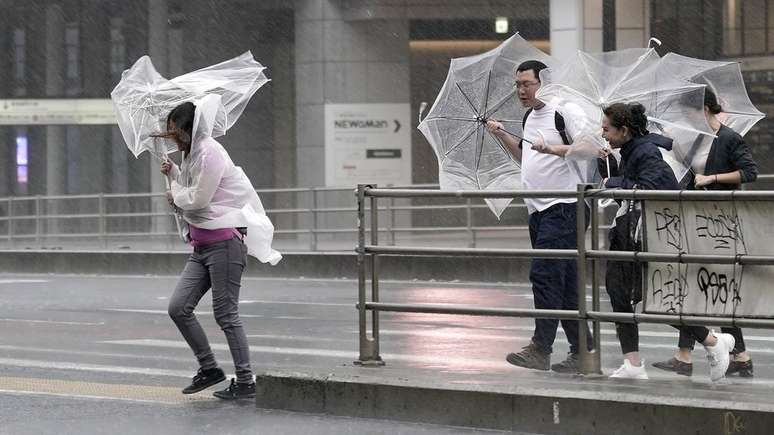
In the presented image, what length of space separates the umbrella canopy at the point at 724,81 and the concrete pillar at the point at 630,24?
15757mm

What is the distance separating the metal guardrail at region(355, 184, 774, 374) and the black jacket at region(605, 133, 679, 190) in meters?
0.41

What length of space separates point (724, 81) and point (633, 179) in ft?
4.80

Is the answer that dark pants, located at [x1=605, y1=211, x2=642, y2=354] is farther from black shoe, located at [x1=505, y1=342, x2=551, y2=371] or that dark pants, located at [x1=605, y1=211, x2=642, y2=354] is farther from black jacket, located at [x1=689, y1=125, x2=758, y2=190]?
black jacket, located at [x1=689, y1=125, x2=758, y2=190]

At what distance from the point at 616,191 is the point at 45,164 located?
Result: 1069 inches

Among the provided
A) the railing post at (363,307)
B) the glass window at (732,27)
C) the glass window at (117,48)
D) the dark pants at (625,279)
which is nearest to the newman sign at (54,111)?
the glass window at (117,48)

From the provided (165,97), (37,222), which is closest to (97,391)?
(165,97)

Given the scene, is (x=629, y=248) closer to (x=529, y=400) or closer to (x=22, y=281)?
(x=529, y=400)

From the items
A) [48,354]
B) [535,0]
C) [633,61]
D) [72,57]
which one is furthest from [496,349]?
[72,57]

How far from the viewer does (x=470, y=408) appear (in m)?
7.95

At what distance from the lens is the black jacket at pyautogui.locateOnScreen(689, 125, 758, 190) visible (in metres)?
9.65

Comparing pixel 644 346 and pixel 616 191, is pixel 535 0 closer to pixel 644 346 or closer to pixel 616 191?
pixel 644 346

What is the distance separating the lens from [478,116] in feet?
32.4

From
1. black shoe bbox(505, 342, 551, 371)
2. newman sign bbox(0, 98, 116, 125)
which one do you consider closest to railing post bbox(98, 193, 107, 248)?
newman sign bbox(0, 98, 116, 125)

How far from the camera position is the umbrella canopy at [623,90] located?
8898mm
